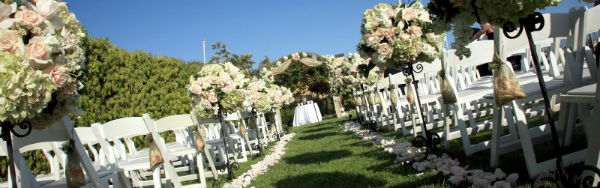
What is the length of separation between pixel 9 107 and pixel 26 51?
30cm

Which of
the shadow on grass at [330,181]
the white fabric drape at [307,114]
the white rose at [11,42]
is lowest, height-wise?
the shadow on grass at [330,181]

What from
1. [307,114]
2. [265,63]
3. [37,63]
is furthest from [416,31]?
[265,63]

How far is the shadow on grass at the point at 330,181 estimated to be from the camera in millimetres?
3283

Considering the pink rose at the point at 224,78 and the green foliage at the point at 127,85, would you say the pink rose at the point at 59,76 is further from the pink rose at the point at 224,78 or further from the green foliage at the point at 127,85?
the green foliage at the point at 127,85

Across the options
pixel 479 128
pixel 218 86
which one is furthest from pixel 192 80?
pixel 479 128

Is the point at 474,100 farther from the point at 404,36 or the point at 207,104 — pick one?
the point at 207,104

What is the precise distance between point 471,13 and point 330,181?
86.1 inches

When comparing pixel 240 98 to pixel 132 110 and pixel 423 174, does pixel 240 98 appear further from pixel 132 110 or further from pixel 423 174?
pixel 132 110

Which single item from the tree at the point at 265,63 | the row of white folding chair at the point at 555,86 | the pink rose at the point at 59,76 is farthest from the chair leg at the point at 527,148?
the tree at the point at 265,63

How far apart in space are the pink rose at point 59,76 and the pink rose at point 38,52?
6cm

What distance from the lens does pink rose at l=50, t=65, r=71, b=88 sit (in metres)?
1.89

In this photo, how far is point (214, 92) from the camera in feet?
15.8

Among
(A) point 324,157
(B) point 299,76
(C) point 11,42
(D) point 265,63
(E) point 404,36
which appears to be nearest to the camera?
(C) point 11,42

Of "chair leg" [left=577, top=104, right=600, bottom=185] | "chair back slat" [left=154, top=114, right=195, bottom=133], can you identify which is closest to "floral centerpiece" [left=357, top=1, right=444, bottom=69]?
"chair leg" [left=577, top=104, right=600, bottom=185]
